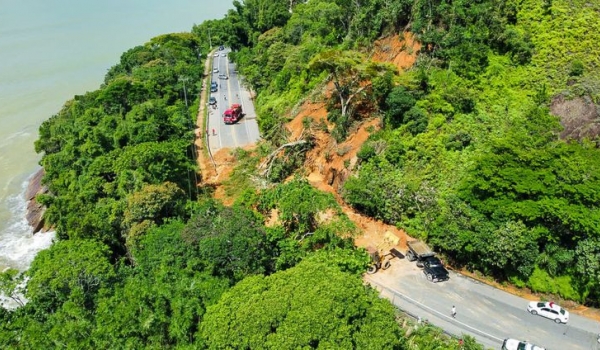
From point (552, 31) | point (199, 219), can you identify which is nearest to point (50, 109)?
point (199, 219)

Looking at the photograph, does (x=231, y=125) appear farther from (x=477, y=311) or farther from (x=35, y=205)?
(x=477, y=311)

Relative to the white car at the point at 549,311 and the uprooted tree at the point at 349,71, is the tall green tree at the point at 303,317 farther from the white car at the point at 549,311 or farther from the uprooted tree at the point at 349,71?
the uprooted tree at the point at 349,71

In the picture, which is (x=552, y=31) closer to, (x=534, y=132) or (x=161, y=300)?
(x=534, y=132)

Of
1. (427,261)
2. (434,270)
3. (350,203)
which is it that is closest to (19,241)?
(350,203)

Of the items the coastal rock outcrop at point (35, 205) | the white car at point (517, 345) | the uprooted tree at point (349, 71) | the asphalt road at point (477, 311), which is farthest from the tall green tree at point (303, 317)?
the coastal rock outcrop at point (35, 205)

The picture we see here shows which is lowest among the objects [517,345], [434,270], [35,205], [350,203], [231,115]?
[517,345]

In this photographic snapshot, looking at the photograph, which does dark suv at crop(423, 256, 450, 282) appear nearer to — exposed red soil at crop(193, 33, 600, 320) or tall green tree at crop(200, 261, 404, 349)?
exposed red soil at crop(193, 33, 600, 320)
